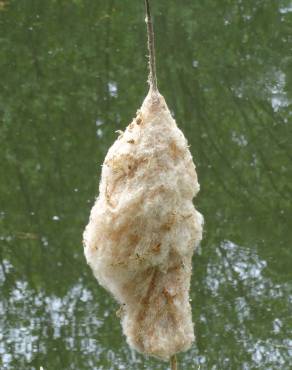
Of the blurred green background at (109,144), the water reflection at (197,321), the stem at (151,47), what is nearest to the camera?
the stem at (151,47)

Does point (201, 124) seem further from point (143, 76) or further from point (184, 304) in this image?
point (184, 304)

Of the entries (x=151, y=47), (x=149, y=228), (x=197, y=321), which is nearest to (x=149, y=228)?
(x=149, y=228)

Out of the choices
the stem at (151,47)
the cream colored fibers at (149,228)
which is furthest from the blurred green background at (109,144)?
the stem at (151,47)

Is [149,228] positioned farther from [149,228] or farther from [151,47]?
[151,47]

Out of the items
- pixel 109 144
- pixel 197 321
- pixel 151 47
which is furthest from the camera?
pixel 109 144

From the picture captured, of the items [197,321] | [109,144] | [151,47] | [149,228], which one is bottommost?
[149,228]

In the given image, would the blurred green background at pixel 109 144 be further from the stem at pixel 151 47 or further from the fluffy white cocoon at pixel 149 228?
the stem at pixel 151 47

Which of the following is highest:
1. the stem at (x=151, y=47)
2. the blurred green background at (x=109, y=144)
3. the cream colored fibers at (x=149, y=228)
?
the blurred green background at (x=109, y=144)

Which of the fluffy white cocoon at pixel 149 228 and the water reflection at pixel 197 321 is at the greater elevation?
the water reflection at pixel 197 321
